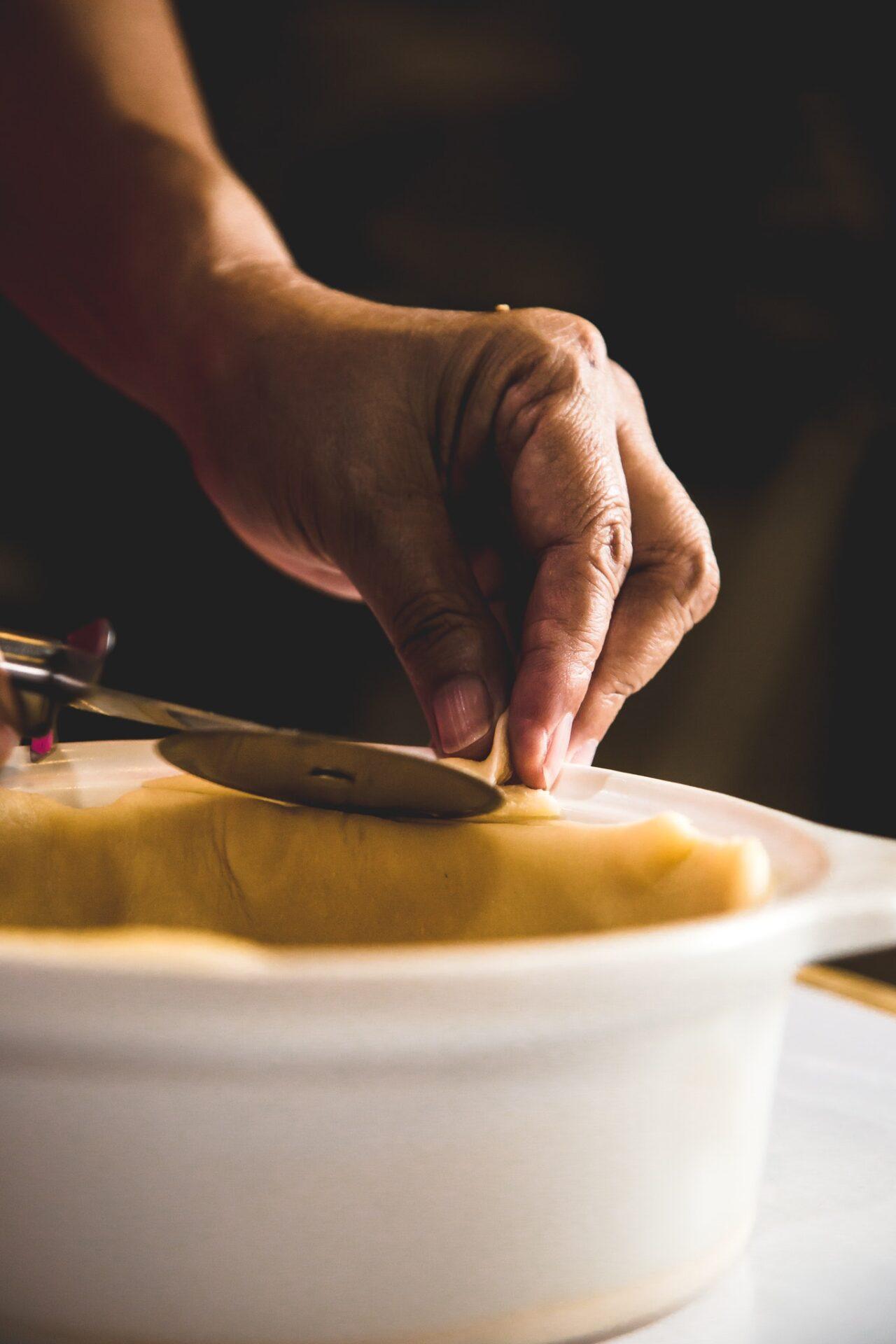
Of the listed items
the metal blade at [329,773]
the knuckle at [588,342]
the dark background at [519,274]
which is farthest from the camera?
the dark background at [519,274]

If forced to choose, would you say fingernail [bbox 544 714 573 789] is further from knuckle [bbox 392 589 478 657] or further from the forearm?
the forearm

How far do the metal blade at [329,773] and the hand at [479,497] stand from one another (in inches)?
4.6

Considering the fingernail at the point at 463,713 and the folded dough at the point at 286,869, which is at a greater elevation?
the fingernail at the point at 463,713

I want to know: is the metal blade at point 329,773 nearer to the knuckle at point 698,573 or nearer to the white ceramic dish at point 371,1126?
the white ceramic dish at point 371,1126

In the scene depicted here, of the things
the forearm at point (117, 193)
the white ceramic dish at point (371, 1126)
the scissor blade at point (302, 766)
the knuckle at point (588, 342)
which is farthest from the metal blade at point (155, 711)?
the forearm at point (117, 193)

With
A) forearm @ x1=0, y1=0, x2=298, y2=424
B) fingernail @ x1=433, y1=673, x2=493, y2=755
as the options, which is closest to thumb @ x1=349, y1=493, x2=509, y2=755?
fingernail @ x1=433, y1=673, x2=493, y2=755

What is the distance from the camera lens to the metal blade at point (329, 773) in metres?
0.37

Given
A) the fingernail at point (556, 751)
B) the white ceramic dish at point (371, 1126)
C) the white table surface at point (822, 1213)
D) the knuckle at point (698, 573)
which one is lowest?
the white table surface at point (822, 1213)

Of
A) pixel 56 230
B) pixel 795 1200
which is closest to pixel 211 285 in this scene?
pixel 56 230

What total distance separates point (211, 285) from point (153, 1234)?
722mm

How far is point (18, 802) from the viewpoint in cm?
43

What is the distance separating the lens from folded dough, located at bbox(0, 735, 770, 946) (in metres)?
0.41

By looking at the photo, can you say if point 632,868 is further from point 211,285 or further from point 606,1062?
point 211,285

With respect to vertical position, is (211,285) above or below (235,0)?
below
